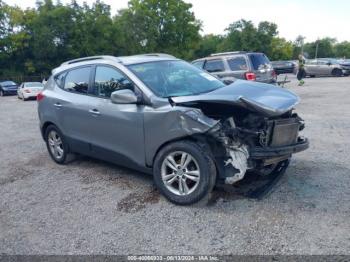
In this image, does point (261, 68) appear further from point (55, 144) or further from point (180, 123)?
point (180, 123)

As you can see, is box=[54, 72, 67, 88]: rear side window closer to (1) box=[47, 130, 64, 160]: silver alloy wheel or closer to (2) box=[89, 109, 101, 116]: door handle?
(1) box=[47, 130, 64, 160]: silver alloy wheel

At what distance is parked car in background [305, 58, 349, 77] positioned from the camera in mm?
26594

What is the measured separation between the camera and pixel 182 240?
3.34 m

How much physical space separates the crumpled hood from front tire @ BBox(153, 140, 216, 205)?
555 millimetres

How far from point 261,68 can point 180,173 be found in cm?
865

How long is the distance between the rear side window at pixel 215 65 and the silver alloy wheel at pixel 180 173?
27.9 ft

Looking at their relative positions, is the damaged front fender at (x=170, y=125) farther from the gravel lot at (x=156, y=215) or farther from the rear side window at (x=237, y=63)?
the rear side window at (x=237, y=63)

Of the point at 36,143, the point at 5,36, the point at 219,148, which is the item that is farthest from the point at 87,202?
the point at 5,36

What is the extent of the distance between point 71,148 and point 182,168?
7.83 feet

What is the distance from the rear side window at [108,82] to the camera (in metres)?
4.56

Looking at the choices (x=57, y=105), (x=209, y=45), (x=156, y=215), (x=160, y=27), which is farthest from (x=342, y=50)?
(x=156, y=215)

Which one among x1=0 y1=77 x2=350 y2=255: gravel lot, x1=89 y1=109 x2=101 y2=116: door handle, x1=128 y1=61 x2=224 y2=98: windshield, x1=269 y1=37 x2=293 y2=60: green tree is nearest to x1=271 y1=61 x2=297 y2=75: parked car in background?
x1=0 y1=77 x2=350 y2=255: gravel lot

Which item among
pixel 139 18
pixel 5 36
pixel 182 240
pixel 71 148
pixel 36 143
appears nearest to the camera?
pixel 182 240

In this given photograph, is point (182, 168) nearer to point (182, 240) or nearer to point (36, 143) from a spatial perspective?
point (182, 240)
